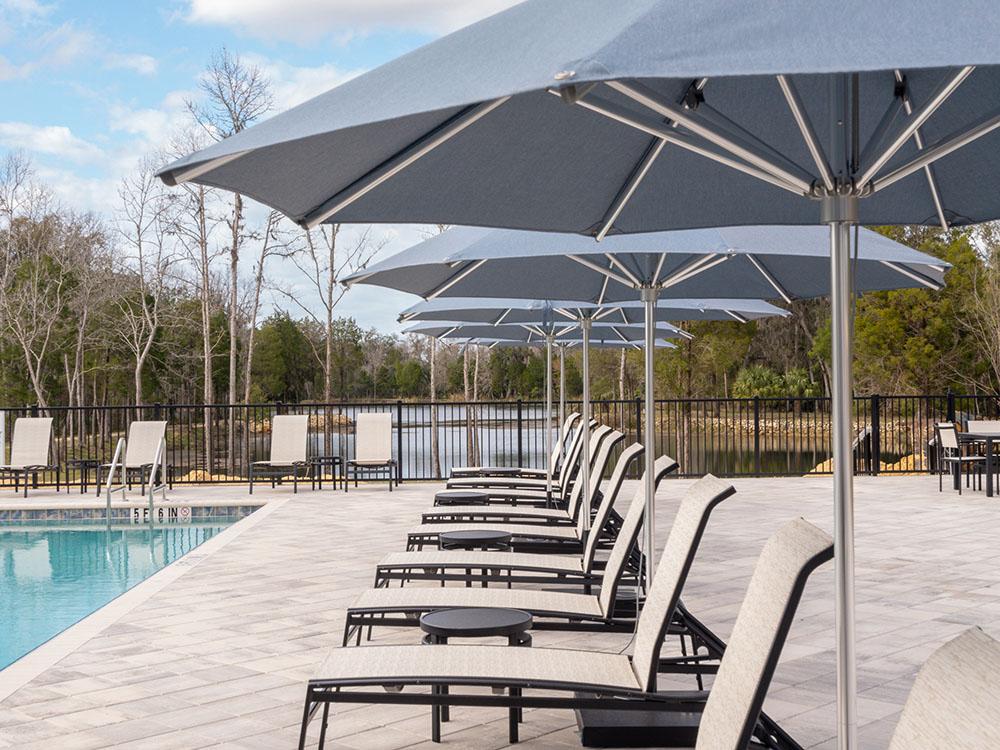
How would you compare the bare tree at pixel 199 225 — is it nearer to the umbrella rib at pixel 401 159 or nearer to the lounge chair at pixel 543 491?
the lounge chair at pixel 543 491

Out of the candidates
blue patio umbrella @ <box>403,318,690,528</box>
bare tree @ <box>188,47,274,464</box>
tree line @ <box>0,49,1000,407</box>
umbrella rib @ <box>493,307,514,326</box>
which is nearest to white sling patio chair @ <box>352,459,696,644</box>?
blue patio umbrella @ <box>403,318,690,528</box>

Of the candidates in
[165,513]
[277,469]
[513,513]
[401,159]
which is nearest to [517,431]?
[277,469]

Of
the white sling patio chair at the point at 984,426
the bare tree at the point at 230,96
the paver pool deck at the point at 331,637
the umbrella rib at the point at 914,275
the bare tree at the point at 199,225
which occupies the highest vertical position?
the bare tree at the point at 230,96

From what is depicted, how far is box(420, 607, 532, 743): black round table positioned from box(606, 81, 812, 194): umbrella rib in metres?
2.02

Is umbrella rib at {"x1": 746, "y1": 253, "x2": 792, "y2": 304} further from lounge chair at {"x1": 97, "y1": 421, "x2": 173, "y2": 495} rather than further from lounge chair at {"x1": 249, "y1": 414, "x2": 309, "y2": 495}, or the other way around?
→ lounge chair at {"x1": 97, "y1": 421, "x2": 173, "y2": 495}

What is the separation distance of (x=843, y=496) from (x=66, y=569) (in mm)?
8186

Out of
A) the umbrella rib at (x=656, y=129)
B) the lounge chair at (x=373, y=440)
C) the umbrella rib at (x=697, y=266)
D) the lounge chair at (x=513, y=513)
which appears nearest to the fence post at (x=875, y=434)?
the lounge chair at (x=373, y=440)

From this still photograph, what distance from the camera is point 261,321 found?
3353cm

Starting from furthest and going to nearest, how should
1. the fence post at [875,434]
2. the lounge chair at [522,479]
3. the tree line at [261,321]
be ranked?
the tree line at [261,321] < the fence post at [875,434] < the lounge chair at [522,479]

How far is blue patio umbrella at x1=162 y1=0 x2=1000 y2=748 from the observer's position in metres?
1.58

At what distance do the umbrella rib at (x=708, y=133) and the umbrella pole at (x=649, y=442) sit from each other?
188 centimetres

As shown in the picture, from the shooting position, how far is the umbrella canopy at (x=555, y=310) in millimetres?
7684

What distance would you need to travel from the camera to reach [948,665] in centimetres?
146

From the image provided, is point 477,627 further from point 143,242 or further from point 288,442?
point 143,242
